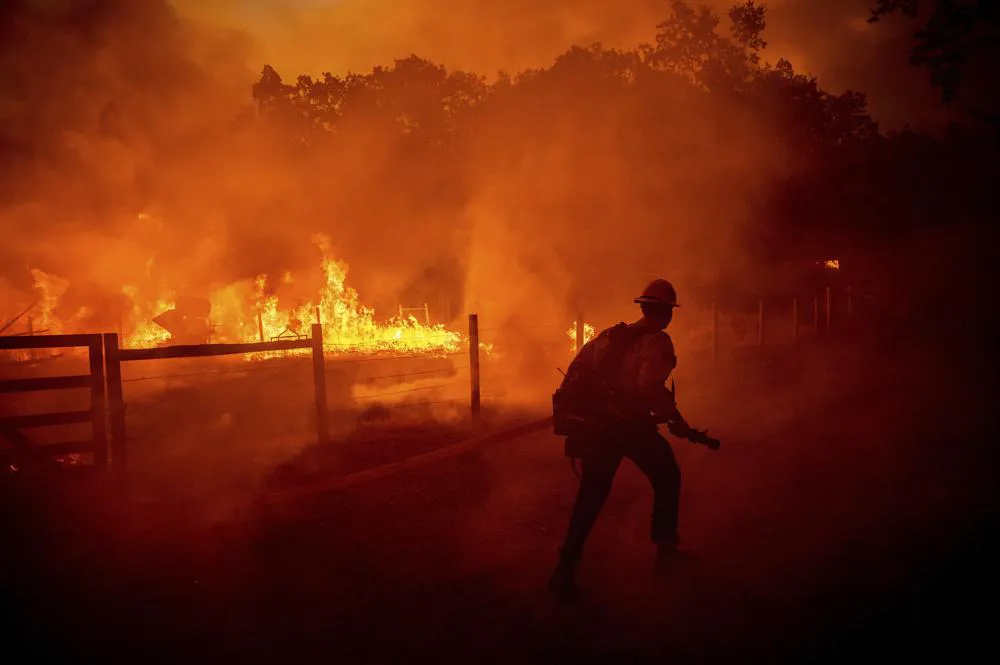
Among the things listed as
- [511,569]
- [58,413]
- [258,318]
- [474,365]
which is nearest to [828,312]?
[474,365]

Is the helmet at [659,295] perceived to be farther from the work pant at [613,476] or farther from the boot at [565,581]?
the boot at [565,581]

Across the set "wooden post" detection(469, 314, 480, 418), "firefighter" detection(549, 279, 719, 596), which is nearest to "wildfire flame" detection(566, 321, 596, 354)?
"wooden post" detection(469, 314, 480, 418)

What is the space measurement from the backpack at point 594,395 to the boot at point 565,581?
0.76 metres

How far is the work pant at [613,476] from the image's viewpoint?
3789mm

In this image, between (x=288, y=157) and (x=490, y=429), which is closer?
(x=490, y=429)

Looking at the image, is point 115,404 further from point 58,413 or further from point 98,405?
point 58,413

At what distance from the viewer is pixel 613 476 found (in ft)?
12.6

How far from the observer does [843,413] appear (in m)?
9.00

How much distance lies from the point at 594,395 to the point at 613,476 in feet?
1.66

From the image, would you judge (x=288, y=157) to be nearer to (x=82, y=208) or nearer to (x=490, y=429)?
(x=82, y=208)

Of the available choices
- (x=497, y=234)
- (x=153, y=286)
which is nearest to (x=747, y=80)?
(x=497, y=234)

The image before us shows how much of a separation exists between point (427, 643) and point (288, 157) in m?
25.0

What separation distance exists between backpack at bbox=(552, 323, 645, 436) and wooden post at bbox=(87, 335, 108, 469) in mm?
4284

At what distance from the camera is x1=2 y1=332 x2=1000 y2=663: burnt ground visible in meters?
3.24
